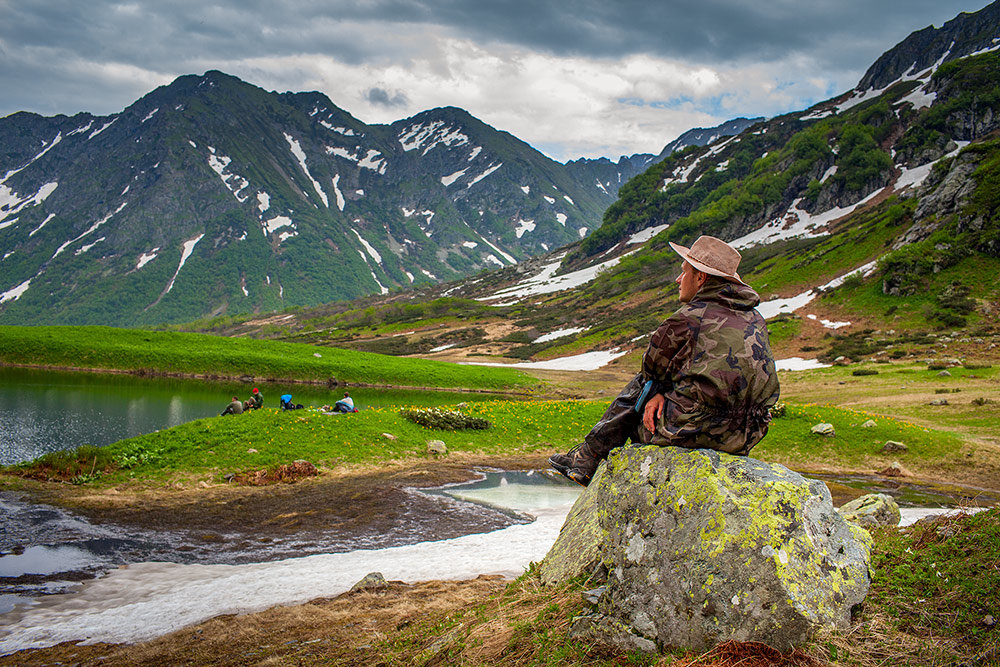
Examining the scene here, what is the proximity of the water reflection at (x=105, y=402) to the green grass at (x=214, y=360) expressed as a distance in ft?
16.8

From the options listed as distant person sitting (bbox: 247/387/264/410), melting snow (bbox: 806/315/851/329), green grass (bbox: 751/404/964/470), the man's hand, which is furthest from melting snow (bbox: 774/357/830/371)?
the man's hand

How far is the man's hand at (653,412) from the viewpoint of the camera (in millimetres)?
6023

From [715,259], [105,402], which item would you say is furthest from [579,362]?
[715,259]

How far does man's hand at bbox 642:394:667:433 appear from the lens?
19.8ft

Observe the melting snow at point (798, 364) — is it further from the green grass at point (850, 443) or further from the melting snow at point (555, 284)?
the melting snow at point (555, 284)

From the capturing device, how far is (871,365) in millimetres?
48031

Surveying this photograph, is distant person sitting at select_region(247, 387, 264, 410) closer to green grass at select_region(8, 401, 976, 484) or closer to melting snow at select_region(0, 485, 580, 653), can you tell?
green grass at select_region(8, 401, 976, 484)

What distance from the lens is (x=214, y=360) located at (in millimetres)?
61938

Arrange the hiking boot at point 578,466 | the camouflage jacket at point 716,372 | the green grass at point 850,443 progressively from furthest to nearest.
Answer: the green grass at point 850,443
the hiking boot at point 578,466
the camouflage jacket at point 716,372

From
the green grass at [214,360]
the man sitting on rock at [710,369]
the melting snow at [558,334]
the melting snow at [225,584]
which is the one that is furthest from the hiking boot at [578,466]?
the melting snow at [558,334]

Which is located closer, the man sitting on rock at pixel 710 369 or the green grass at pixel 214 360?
the man sitting on rock at pixel 710 369

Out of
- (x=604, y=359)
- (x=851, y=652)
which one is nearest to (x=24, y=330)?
(x=604, y=359)

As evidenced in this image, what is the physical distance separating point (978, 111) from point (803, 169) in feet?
131

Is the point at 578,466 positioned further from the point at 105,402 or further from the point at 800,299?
the point at 800,299
